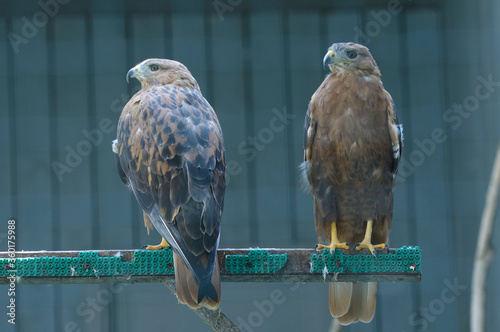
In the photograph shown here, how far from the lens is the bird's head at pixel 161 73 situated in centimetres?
349

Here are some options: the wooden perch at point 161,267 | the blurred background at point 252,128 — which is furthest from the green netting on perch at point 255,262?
the blurred background at point 252,128

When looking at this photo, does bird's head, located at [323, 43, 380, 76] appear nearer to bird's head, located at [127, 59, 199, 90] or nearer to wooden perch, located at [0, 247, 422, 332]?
bird's head, located at [127, 59, 199, 90]

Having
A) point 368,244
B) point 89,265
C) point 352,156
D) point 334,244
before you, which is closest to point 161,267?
point 89,265

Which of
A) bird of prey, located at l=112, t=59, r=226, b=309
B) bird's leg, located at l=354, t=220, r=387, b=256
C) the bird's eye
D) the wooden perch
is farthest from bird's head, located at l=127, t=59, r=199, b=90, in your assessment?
bird's leg, located at l=354, t=220, r=387, b=256

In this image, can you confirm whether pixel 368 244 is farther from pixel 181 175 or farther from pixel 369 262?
pixel 181 175

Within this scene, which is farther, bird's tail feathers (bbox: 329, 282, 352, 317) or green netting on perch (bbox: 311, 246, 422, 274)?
bird's tail feathers (bbox: 329, 282, 352, 317)

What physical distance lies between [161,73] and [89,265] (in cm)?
100

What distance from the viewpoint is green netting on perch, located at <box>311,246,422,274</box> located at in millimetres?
2988

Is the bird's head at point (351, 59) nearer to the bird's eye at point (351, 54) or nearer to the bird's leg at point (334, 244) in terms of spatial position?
the bird's eye at point (351, 54)

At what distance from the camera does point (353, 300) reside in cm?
347

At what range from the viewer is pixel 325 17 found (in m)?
5.00

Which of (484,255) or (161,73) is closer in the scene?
(161,73)

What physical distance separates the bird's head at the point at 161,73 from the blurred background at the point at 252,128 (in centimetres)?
145

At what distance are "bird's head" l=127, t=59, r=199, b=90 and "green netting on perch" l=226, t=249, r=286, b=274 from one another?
3.00 feet
